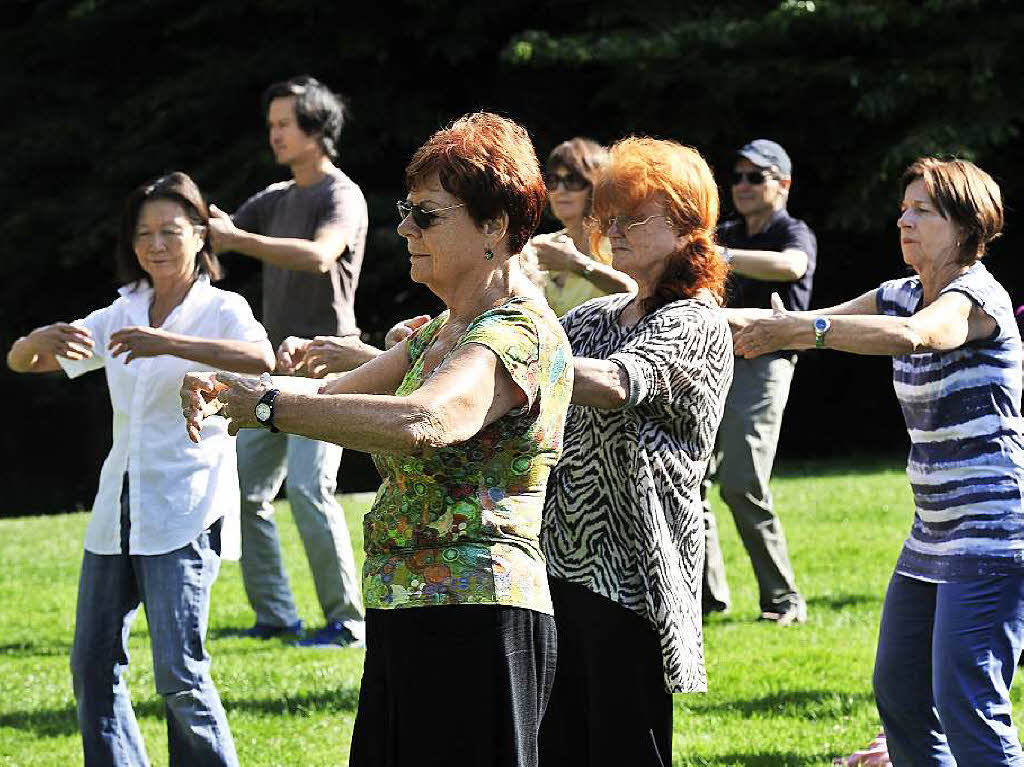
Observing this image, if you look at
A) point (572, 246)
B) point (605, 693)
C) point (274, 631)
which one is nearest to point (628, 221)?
point (605, 693)

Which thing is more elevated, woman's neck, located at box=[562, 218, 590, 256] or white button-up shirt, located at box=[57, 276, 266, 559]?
woman's neck, located at box=[562, 218, 590, 256]

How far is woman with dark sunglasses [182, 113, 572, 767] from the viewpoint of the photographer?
122 inches

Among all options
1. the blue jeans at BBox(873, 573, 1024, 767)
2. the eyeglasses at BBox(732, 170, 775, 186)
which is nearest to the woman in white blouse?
the blue jeans at BBox(873, 573, 1024, 767)

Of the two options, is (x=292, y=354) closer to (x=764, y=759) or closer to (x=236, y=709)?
(x=764, y=759)

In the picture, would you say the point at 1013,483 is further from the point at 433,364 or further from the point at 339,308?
the point at 339,308

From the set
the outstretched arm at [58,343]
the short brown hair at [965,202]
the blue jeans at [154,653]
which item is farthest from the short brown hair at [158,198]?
the short brown hair at [965,202]

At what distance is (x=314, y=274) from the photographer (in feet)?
23.7

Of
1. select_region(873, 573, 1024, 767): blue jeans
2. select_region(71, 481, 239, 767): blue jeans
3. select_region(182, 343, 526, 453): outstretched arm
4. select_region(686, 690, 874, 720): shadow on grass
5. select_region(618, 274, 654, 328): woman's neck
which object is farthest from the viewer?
select_region(686, 690, 874, 720): shadow on grass

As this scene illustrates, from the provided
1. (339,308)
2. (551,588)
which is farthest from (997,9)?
(551,588)

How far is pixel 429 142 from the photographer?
3266 millimetres

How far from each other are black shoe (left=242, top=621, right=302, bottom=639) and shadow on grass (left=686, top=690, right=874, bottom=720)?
237 cm

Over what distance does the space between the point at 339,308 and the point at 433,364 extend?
158 inches

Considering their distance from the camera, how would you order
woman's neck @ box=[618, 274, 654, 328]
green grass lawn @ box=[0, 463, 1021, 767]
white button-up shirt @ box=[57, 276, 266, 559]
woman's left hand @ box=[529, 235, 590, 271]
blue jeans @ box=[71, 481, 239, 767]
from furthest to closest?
green grass lawn @ box=[0, 463, 1021, 767]
woman's left hand @ box=[529, 235, 590, 271]
white button-up shirt @ box=[57, 276, 266, 559]
blue jeans @ box=[71, 481, 239, 767]
woman's neck @ box=[618, 274, 654, 328]

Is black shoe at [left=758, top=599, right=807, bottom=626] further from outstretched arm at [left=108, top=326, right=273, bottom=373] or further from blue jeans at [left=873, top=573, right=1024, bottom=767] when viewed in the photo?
outstretched arm at [left=108, top=326, right=273, bottom=373]
